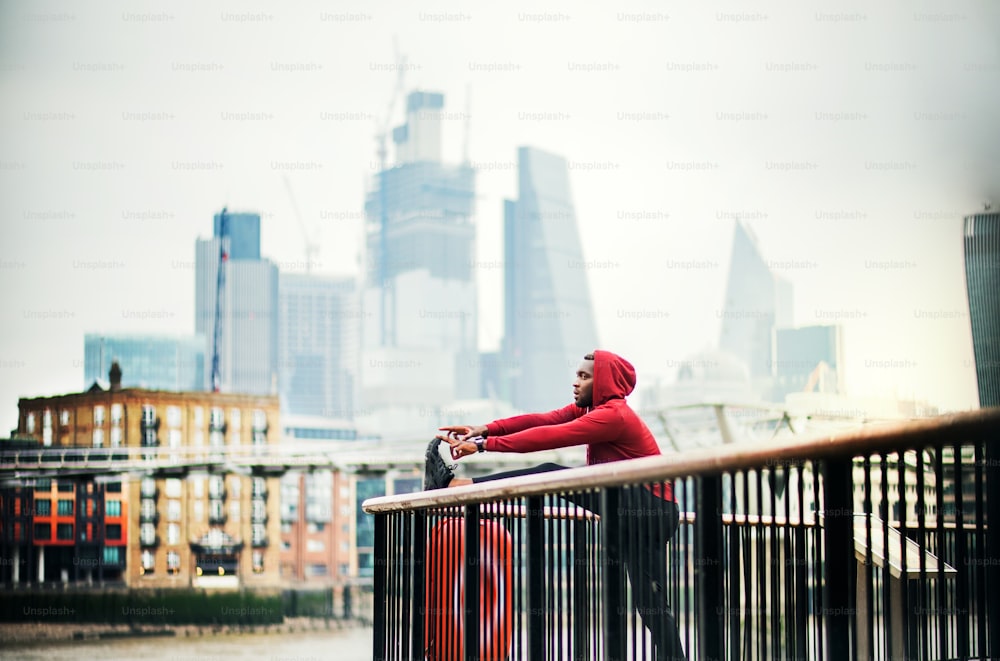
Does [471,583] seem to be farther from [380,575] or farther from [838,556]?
[838,556]

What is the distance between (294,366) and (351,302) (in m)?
11.4

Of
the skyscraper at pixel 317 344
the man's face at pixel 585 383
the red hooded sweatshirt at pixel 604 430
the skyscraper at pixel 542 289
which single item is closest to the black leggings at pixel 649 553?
the red hooded sweatshirt at pixel 604 430

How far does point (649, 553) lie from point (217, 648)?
6906 cm

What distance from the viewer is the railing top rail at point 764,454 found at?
1.88 metres

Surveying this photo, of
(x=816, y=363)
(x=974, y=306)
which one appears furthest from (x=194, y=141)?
(x=974, y=306)

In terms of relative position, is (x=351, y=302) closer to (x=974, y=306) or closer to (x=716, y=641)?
(x=974, y=306)

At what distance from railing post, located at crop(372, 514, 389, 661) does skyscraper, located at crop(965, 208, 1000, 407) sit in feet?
138

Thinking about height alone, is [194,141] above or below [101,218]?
above

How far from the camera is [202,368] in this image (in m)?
109

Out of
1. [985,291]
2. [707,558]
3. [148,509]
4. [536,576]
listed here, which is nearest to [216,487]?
[148,509]

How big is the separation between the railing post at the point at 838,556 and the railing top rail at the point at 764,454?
0.20ft

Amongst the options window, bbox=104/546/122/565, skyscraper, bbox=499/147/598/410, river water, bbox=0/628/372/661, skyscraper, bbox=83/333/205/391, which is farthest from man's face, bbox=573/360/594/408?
skyscraper, bbox=499/147/598/410

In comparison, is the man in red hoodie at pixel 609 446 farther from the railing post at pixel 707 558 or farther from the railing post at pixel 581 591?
the railing post at pixel 707 558

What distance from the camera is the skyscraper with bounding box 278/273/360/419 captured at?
12094 centimetres
